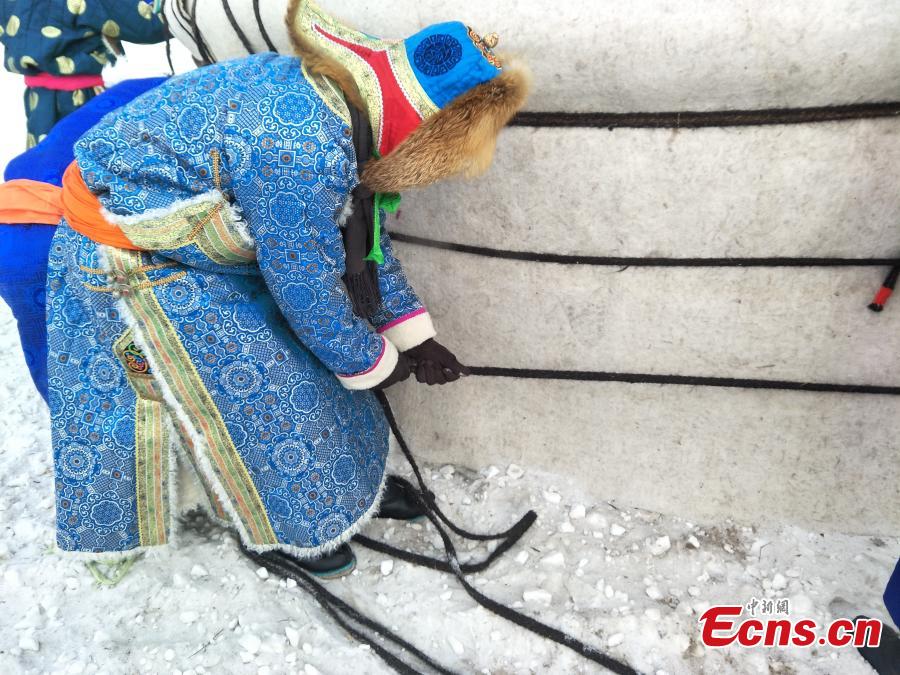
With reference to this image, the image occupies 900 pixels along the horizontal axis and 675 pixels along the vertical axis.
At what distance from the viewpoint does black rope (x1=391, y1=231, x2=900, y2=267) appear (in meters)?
1.23

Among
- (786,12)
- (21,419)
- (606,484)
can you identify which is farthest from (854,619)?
(21,419)

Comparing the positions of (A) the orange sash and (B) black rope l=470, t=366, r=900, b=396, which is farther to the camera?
(B) black rope l=470, t=366, r=900, b=396

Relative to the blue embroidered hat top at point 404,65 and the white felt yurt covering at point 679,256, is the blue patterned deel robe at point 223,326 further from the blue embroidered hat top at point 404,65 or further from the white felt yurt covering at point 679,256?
the white felt yurt covering at point 679,256

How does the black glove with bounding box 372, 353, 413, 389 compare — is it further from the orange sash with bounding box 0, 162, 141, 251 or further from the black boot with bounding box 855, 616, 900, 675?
the black boot with bounding box 855, 616, 900, 675

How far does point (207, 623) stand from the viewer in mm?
1357

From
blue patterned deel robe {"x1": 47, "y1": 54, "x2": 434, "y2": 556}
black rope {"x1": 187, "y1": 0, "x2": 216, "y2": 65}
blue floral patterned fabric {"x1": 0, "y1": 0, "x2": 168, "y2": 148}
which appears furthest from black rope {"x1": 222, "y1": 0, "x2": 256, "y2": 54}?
blue floral patterned fabric {"x1": 0, "y1": 0, "x2": 168, "y2": 148}

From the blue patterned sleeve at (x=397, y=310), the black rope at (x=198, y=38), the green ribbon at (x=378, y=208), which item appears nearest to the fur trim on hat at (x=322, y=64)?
the green ribbon at (x=378, y=208)

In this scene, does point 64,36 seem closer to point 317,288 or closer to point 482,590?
point 317,288

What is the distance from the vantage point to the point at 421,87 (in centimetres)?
94

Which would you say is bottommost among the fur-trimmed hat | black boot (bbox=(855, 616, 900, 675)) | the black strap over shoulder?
black boot (bbox=(855, 616, 900, 675))

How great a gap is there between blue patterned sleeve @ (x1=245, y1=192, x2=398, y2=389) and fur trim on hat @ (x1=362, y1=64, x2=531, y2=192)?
132 millimetres

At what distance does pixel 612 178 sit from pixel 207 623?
1176mm

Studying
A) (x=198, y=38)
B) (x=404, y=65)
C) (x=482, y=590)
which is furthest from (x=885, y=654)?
(x=198, y=38)

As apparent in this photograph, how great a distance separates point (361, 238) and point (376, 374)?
0.83ft
